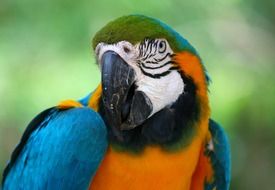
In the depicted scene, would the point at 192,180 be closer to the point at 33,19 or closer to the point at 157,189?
the point at 157,189

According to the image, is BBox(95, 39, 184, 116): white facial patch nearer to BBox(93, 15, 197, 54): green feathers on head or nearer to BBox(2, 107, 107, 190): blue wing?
BBox(93, 15, 197, 54): green feathers on head

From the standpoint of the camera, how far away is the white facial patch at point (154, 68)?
183cm

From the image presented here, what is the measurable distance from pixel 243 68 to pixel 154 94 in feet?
4.37

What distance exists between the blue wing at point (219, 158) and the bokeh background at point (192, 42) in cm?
67

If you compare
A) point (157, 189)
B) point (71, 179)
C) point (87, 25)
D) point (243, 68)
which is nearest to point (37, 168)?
point (71, 179)

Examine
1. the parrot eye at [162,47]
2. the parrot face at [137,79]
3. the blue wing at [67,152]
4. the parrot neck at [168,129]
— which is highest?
the parrot eye at [162,47]

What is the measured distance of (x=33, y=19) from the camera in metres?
3.10

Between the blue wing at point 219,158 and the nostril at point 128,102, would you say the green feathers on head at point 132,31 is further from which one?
the blue wing at point 219,158

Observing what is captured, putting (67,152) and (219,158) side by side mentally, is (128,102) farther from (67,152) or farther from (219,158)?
(219,158)

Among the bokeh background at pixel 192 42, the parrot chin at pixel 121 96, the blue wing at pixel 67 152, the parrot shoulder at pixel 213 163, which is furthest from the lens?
the bokeh background at pixel 192 42

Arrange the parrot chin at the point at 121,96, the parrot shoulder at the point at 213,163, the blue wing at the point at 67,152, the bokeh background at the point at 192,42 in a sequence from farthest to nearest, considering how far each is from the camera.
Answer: the bokeh background at the point at 192,42 → the parrot shoulder at the point at 213,163 → the blue wing at the point at 67,152 → the parrot chin at the point at 121,96

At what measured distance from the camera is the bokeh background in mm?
2924

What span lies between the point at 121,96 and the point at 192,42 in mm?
1336

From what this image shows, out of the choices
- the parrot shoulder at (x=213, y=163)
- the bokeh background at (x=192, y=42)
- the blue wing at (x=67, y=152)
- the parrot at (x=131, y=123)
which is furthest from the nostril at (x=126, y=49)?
the bokeh background at (x=192, y=42)
